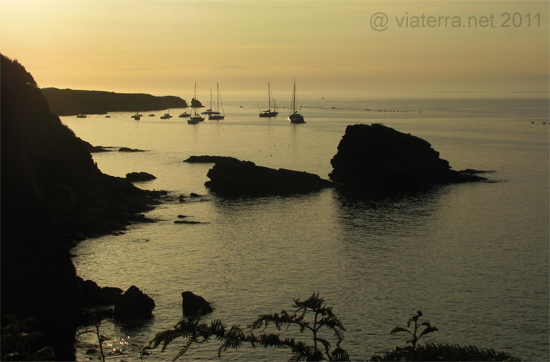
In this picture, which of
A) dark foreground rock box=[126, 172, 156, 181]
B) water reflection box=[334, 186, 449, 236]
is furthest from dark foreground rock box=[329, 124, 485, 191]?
dark foreground rock box=[126, 172, 156, 181]

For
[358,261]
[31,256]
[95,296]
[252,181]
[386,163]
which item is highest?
A: [386,163]

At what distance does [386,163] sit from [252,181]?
23.4 meters

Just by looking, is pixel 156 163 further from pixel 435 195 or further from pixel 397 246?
pixel 397 246

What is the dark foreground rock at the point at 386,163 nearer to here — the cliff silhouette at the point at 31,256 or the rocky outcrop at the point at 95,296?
the rocky outcrop at the point at 95,296

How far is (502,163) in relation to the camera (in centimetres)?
10644

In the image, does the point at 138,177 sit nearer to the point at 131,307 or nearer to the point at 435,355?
the point at 131,307

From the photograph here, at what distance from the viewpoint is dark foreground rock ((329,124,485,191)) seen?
86312mm

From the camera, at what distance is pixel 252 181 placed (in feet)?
269

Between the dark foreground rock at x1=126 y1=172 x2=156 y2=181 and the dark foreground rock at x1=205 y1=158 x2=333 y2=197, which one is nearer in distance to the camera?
the dark foreground rock at x1=205 y1=158 x2=333 y2=197

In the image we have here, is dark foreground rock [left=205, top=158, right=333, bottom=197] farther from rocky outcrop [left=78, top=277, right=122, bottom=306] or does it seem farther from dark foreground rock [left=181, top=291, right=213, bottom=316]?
dark foreground rock [left=181, top=291, right=213, bottom=316]

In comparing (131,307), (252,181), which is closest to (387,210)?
(252,181)

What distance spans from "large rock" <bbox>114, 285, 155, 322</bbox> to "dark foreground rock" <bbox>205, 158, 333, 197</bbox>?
47.2 metres

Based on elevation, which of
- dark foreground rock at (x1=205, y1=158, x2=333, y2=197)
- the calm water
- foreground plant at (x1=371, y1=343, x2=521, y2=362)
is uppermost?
foreground plant at (x1=371, y1=343, x2=521, y2=362)

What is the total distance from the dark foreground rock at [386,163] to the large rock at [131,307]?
56.7 m
